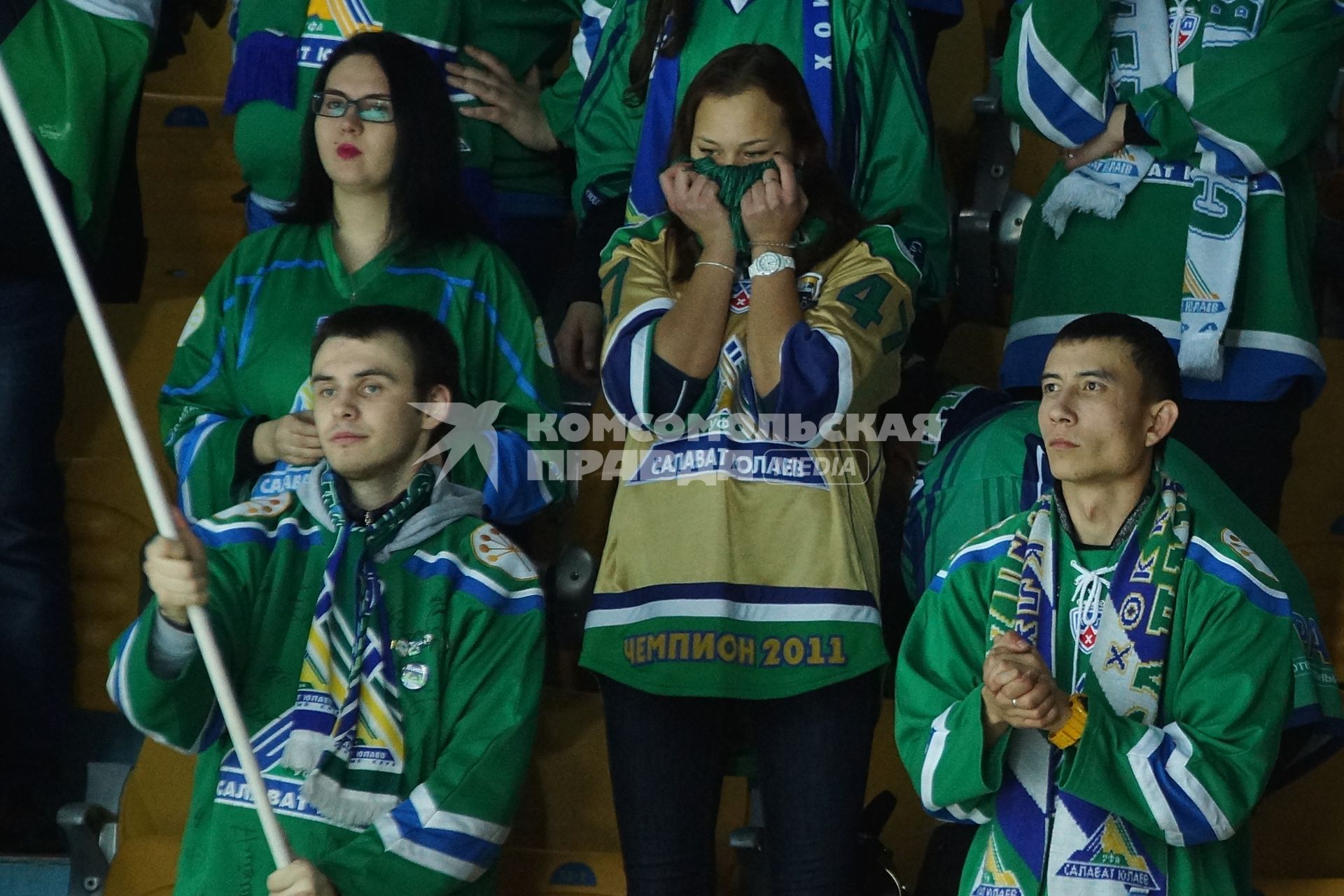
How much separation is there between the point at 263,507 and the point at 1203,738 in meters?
1.34

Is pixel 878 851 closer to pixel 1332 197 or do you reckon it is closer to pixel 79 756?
pixel 79 756

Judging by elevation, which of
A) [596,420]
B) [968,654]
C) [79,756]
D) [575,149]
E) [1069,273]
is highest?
[575,149]

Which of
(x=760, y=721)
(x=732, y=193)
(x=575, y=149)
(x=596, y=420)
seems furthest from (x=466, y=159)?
(x=760, y=721)

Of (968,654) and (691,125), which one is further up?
(691,125)

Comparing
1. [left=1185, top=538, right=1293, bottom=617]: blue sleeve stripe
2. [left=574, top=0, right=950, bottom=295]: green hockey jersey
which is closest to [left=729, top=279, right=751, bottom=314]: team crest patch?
[left=574, top=0, right=950, bottom=295]: green hockey jersey

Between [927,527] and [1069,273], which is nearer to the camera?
[927,527]

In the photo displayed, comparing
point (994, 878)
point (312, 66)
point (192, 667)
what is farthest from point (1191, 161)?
point (192, 667)

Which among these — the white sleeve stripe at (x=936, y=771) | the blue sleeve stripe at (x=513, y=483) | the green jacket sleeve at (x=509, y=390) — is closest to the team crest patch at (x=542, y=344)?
the green jacket sleeve at (x=509, y=390)

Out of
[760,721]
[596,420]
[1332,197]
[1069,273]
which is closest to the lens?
[760,721]

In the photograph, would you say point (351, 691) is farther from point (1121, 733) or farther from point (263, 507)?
point (1121, 733)

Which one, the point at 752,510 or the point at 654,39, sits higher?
the point at 654,39

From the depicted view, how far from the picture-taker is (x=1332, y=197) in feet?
13.9

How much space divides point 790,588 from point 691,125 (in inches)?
29.1

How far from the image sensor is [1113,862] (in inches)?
101
